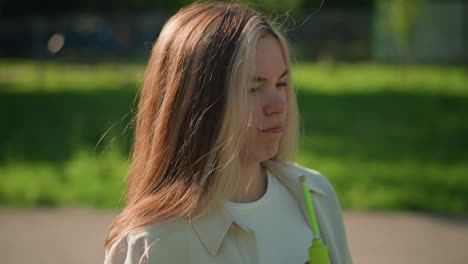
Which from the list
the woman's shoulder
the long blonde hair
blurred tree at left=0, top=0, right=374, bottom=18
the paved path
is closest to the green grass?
the paved path

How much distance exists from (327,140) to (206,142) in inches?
314

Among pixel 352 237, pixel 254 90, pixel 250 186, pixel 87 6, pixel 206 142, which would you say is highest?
pixel 87 6

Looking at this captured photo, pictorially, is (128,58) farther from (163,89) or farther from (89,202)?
(163,89)

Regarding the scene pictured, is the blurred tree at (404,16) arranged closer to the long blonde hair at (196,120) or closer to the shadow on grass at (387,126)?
the shadow on grass at (387,126)

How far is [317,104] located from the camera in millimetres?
13742

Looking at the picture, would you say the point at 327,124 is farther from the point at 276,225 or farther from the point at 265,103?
the point at 265,103

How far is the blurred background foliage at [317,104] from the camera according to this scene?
22.2 ft

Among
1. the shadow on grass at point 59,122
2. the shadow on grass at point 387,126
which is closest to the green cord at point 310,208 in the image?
the shadow on grass at point 387,126

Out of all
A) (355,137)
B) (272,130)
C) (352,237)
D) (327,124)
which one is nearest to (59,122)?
(327,124)

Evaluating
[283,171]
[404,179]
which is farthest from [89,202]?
[283,171]

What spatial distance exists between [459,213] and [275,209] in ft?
14.5

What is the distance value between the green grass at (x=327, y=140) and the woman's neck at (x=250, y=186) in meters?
0.66

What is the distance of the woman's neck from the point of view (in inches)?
75.7

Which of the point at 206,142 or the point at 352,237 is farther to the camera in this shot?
the point at 352,237
